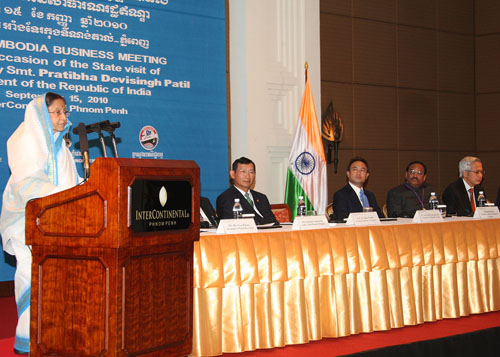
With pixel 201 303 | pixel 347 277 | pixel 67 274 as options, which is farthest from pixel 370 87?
pixel 67 274

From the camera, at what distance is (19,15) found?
15.7 ft

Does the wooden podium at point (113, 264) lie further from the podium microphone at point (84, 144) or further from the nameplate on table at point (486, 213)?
the nameplate on table at point (486, 213)

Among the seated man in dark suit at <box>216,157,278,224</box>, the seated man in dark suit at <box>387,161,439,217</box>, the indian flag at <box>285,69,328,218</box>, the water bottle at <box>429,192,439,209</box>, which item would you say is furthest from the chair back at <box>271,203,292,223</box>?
the water bottle at <box>429,192,439,209</box>

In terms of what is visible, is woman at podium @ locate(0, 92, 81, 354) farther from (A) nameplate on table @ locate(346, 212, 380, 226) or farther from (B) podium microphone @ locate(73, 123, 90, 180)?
(A) nameplate on table @ locate(346, 212, 380, 226)

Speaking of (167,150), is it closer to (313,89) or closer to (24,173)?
(313,89)

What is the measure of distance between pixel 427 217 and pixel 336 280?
3.04ft

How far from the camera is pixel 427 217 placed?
400 centimetres

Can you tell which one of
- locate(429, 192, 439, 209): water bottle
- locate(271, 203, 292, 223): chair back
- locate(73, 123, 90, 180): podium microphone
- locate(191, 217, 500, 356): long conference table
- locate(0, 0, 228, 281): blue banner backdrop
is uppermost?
locate(0, 0, 228, 281): blue banner backdrop

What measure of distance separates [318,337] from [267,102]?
10.8 feet

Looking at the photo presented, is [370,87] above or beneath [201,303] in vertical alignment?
above

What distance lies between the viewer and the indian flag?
583 centimetres

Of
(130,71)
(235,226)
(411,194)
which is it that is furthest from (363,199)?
(130,71)

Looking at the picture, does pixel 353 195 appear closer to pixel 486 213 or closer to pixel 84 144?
pixel 486 213

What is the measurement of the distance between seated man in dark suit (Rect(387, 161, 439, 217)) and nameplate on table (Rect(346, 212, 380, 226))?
4.58ft
